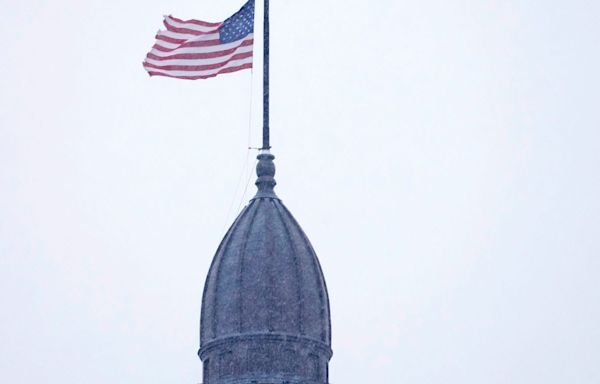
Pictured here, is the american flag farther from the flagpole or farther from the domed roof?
the domed roof

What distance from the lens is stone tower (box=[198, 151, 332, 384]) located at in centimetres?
6288

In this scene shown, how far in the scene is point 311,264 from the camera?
6475 centimetres

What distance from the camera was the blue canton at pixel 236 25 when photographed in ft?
219

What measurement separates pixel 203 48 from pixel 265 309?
929 cm

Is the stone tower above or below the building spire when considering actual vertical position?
below

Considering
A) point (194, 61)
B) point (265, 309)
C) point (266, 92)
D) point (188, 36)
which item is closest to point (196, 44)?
point (188, 36)

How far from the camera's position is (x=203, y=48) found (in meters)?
66.8

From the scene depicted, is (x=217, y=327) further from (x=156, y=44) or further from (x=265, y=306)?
(x=156, y=44)

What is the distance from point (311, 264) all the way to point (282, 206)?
2.38 metres

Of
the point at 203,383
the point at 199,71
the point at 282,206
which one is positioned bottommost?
the point at 203,383

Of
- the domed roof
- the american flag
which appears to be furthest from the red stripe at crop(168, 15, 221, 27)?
the domed roof

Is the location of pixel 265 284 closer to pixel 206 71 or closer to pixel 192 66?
pixel 206 71

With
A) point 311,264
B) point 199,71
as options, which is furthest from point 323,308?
point 199,71

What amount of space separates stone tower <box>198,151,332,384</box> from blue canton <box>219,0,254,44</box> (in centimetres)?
589
